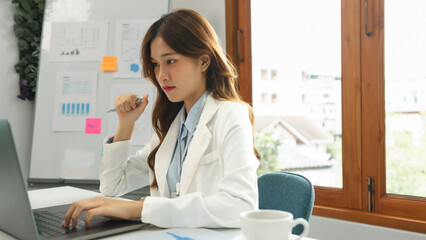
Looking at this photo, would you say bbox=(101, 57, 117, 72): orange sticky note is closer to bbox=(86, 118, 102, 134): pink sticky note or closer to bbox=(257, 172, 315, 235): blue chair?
bbox=(86, 118, 102, 134): pink sticky note


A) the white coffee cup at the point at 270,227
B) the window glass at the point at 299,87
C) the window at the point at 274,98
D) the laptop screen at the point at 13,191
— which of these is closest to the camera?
the white coffee cup at the point at 270,227

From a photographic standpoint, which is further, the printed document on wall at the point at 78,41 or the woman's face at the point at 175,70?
the printed document on wall at the point at 78,41

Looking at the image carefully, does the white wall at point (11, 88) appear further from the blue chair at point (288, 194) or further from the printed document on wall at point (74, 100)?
the blue chair at point (288, 194)

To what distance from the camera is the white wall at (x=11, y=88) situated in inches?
116

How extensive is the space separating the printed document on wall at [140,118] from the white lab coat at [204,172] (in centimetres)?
104

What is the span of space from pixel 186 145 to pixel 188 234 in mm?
474

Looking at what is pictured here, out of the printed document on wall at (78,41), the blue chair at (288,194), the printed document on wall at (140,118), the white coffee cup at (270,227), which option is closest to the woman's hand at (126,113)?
the blue chair at (288,194)

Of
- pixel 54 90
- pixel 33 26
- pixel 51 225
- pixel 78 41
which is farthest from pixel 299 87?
pixel 33 26

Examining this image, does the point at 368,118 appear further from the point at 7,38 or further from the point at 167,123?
the point at 7,38

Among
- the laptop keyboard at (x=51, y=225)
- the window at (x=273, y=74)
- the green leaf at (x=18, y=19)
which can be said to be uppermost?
the green leaf at (x=18, y=19)

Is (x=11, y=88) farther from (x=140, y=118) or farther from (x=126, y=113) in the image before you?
(x=126, y=113)

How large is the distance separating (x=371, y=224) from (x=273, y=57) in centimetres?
113

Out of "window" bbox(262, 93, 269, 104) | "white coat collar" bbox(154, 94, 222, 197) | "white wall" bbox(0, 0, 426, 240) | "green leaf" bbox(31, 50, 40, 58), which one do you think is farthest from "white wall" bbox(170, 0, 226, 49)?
"white coat collar" bbox(154, 94, 222, 197)

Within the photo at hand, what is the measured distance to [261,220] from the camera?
25.1 inches
